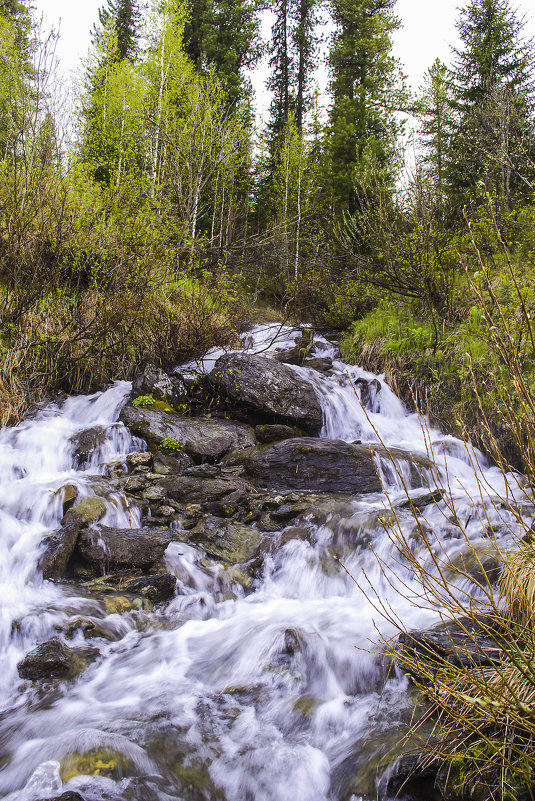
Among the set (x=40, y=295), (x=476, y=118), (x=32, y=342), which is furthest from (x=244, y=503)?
(x=476, y=118)

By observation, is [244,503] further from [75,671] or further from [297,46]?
[297,46]

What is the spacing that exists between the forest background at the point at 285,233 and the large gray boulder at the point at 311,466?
1.86m

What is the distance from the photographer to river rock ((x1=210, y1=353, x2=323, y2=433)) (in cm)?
774

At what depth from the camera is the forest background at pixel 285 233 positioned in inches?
287

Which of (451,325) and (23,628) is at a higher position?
(451,325)

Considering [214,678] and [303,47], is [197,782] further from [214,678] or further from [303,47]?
[303,47]

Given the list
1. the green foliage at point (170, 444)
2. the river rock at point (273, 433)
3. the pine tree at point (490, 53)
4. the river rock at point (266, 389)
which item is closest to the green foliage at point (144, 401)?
the green foliage at point (170, 444)

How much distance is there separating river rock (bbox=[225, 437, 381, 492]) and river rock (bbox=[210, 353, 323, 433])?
3.04ft

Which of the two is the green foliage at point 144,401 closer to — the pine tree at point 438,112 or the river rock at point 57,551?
the river rock at point 57,551

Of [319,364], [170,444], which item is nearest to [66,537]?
[170,444]

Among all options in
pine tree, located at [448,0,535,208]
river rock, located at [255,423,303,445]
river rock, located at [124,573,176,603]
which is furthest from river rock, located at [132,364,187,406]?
pine tree, located at [448,0,535,208]

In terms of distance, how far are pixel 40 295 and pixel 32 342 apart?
867 mm

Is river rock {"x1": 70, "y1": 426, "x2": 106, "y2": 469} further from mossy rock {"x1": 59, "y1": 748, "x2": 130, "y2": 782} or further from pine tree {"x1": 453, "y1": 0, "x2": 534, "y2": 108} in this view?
pine tree {"x1": 453, "y1": 0, "x2": 534, "y2": 108}

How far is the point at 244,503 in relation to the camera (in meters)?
5.69
